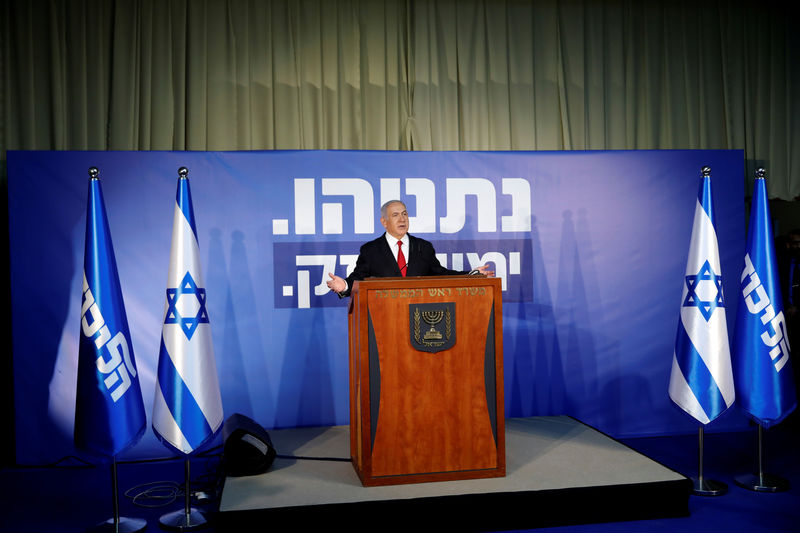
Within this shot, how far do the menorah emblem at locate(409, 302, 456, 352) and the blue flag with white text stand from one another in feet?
6.46

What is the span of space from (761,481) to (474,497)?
193 centimetres

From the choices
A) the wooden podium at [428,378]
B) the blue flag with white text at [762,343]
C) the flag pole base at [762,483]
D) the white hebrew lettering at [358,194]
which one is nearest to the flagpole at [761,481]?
the flag pole base at [762,483]

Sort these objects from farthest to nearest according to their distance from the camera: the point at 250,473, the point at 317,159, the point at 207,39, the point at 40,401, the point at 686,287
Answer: the point at 207,39 → the point at 317,159 → the point at 40,401 → the point at 686,287 → the point at 250,473

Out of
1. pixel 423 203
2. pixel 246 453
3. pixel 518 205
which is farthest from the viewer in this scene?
pixel 518 205

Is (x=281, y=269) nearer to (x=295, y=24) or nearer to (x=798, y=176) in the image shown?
(x=295, y=24)

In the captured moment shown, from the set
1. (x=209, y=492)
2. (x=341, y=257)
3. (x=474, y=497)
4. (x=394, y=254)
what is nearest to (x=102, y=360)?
(x=209, y=492)

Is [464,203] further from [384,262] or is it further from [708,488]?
[708,488]

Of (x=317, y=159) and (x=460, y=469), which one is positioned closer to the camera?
(x=460, y=469)

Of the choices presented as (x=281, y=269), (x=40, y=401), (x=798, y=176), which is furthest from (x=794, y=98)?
(x=40, y=401)

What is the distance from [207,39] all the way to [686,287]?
4.21 m

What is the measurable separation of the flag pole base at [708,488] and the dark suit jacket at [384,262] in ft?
6.27

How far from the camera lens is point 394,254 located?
14.6 feet

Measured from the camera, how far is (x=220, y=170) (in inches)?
205

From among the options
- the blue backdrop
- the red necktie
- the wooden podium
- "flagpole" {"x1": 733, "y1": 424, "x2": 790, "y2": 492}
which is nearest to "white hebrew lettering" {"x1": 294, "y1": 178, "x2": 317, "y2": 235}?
the blue backdrop
